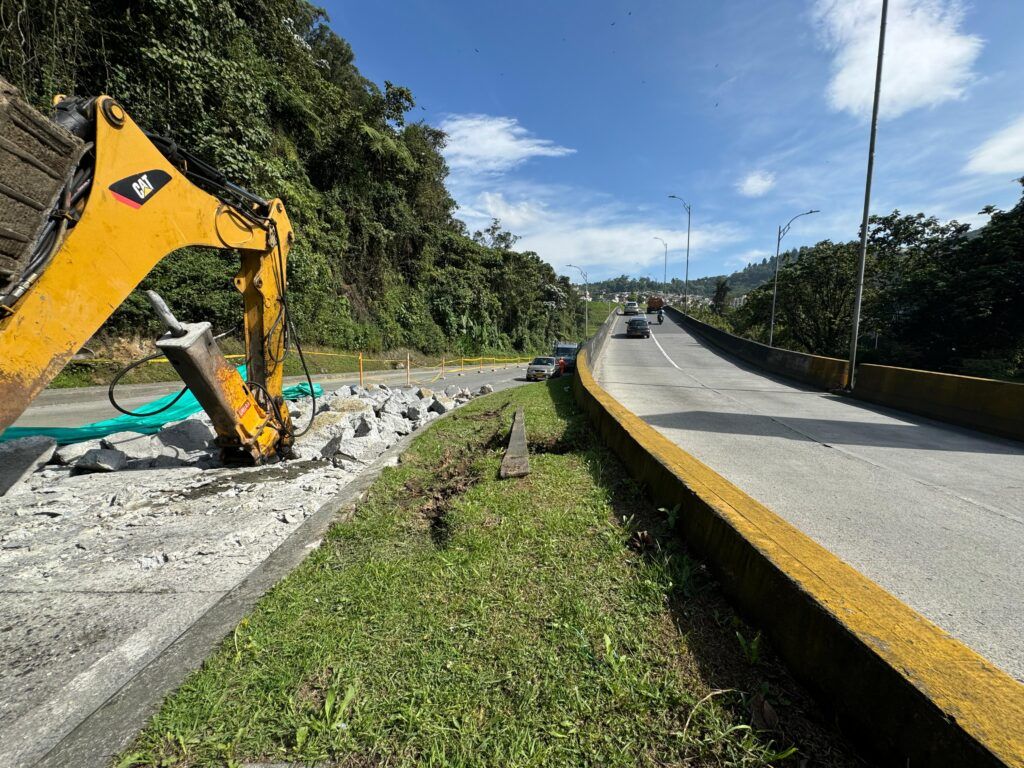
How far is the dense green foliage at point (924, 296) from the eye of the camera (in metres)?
18.8

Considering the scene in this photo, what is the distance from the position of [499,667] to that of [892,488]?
15.7 feet

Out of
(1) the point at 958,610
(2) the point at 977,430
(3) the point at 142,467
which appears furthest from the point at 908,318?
(3) the point at 142,467

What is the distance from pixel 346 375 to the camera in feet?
65.0

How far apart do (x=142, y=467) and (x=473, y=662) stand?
20.8ft

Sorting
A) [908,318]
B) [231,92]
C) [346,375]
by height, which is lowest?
[346,375]

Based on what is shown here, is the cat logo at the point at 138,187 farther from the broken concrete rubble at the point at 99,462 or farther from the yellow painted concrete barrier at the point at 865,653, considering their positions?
the yellow painted concrete barrier at the point at 865,653

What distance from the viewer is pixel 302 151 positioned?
73.2 ft

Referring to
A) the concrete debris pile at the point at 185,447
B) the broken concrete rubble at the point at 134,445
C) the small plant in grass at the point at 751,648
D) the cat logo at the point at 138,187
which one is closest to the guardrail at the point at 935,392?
the small plant in grass at the point at 751,648

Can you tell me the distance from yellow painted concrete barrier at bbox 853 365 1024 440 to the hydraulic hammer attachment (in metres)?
11.1

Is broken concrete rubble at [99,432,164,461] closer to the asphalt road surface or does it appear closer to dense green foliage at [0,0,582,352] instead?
the asphalt road surface

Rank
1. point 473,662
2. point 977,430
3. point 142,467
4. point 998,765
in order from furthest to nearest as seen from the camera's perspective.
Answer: point 977,430 → point 142,467 → point 473,662 → point 998,765

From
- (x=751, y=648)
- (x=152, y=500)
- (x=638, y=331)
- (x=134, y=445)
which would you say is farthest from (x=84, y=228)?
(x=638, y=331)

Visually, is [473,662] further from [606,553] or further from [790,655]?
[790,655]

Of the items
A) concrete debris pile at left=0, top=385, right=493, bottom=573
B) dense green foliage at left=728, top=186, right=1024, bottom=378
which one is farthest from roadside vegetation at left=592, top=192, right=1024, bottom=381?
concrete debris pile at left=0, top=385, right=493, bottom=573
